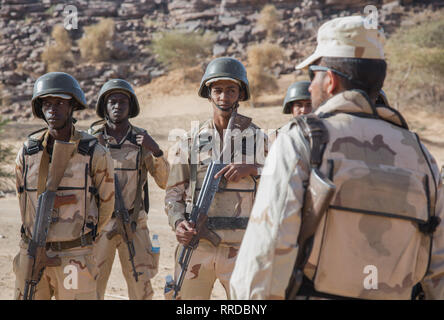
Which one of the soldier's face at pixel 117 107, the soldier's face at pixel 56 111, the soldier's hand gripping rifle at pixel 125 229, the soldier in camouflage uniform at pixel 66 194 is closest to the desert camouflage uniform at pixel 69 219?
the soldier in camouflage uniform at pixel 66 194

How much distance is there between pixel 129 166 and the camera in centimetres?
520

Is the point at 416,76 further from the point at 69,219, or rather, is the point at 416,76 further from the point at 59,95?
the point at 69,219

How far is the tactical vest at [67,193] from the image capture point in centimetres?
379

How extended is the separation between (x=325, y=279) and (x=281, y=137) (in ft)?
1.91

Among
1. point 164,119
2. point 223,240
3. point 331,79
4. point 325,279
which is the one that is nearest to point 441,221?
point 325,279

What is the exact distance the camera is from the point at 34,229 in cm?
371

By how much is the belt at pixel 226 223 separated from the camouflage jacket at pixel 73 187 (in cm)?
81

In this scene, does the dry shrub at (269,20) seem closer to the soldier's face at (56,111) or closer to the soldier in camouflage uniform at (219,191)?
the soldier in camouflage uniform at (219,191)

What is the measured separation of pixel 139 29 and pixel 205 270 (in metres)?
44.5

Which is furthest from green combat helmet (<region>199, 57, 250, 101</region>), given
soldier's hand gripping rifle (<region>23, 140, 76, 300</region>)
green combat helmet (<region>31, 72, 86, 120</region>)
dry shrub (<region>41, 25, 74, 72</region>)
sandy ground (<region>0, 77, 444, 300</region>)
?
dry shrub (<region>41, 25, 74, 72</region>)

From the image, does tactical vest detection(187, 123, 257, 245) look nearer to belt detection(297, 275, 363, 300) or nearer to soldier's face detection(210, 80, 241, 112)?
soldier's face detection(210, 80, 241, 112)

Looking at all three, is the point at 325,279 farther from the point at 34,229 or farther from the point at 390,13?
the point at 390,13

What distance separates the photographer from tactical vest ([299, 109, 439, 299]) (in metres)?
2.12

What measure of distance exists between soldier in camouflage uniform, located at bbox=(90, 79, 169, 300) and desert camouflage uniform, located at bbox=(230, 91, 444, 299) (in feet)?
10.3
